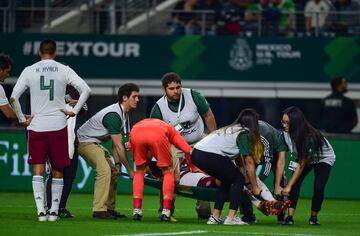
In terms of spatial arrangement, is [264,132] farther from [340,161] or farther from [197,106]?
[340,161]

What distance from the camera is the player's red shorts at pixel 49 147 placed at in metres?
15.8

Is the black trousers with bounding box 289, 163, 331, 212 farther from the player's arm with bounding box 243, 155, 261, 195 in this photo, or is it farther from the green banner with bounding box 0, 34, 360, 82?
the green banner with bounding box 0, 34, 360, 82

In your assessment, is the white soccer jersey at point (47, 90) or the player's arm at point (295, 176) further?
the player's arm at point (295, 176)

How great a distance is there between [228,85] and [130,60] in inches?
95.0

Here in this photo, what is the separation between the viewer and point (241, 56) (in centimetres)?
3012

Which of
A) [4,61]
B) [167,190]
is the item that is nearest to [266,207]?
[167,190]

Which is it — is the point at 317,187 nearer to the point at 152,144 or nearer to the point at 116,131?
the point at 152,144

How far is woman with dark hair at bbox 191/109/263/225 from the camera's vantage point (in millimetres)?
15586

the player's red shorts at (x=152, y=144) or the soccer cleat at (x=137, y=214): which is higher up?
the player's red shorts at (x=152, y=144)

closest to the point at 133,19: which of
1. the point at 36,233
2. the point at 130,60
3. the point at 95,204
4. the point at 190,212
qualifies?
the point at 130,60

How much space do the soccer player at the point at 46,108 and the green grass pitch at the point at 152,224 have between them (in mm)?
779

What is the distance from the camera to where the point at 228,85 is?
30156 millimetres

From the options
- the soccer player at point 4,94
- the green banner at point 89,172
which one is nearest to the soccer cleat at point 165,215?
the soccer player at point 4,94

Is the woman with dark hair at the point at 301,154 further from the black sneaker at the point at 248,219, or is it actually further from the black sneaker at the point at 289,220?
the black sneaker at the point at 248,219
